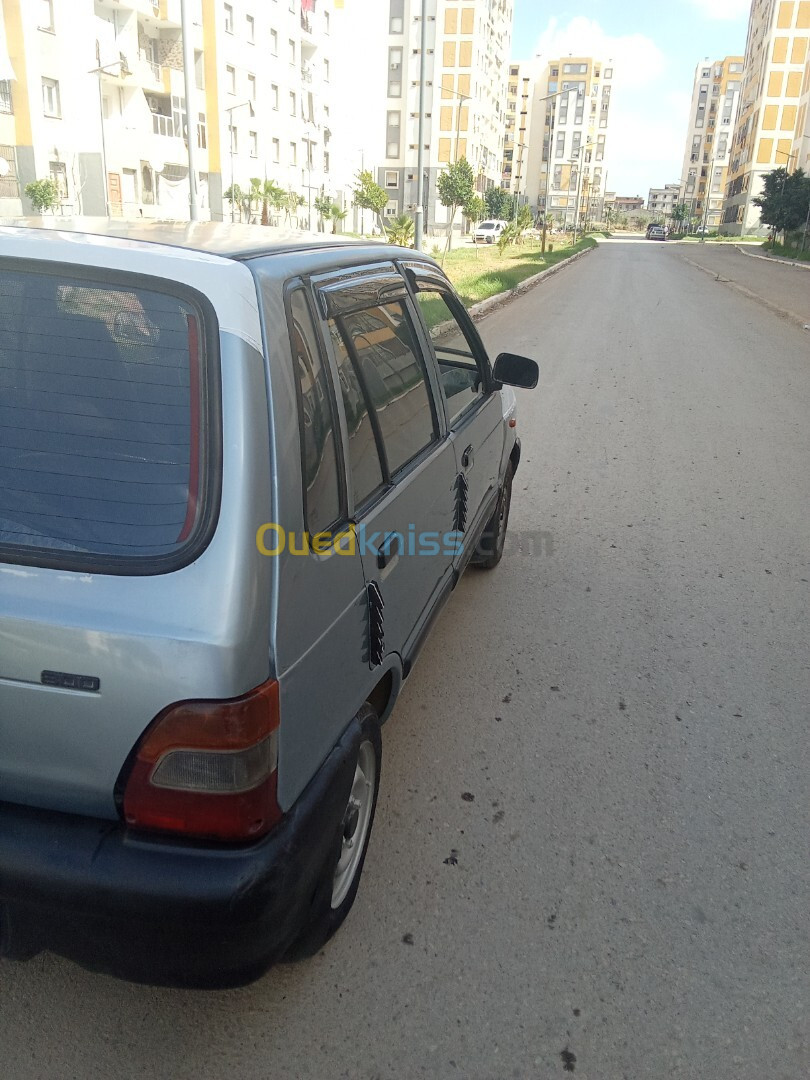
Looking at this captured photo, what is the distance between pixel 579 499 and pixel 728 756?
3137 millimetres

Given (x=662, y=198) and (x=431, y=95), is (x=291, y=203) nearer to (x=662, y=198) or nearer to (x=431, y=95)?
(x=431, y=95)

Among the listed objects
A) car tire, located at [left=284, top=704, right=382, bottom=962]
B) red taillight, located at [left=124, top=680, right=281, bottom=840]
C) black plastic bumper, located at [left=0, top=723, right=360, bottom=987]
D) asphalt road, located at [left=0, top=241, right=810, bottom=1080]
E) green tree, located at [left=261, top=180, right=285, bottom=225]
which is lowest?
asphalt road, located at [left=0, top=241, right=810, bottom=1080]

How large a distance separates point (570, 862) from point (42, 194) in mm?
36269

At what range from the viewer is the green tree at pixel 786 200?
5325cm

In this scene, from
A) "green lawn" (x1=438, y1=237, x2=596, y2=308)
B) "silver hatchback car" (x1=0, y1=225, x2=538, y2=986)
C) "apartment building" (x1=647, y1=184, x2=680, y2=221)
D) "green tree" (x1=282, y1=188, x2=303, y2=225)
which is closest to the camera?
"silver hatchback car" (x1=0, y1=225, x2=538, y2=986)

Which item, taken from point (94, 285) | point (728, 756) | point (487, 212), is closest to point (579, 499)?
point (728, 756)

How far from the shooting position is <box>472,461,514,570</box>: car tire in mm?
4781

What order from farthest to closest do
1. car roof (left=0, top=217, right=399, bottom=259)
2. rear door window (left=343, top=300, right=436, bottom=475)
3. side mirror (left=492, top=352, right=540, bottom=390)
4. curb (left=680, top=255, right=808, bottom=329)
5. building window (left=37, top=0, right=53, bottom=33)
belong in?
building window (left=37, top=0, right=53, bottom=33) < curb (left=680, top=255, right=808, bottom=329) < side mirror (left=492, top=352, right=540, bottom=390) < rear door window (left=343, top=300, right=436, bottom=475) < car roof (left=0, top=217, right=399, bottom=259)

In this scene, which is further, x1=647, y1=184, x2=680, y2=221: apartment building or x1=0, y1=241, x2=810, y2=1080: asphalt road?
x1=647, y1=184, x2=680, y2=221: apartment building

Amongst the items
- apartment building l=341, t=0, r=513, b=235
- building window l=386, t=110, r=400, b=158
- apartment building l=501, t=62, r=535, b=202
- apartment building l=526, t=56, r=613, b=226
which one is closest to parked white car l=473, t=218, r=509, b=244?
apartment building l=341, t=0, r=513, b=235

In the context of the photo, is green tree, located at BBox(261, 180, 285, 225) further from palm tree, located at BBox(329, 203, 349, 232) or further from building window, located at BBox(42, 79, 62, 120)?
building window, located at BBox(42, 79, 62, 120)

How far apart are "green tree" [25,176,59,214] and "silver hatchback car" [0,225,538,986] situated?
35663mm

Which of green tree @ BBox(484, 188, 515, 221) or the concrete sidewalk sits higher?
green tree @ BBox(484, 188, 515, 221)

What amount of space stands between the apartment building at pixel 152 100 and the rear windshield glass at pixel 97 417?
22.3 meters
